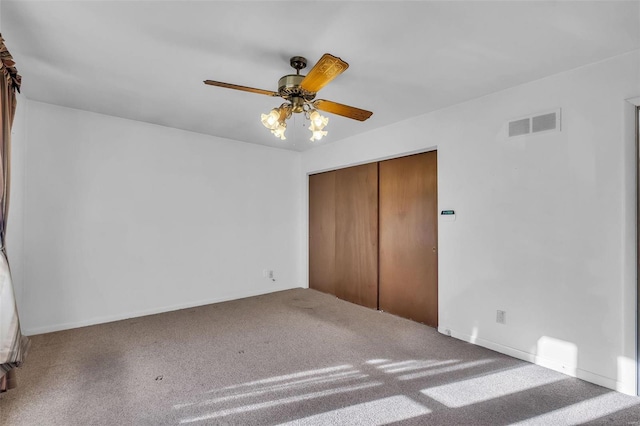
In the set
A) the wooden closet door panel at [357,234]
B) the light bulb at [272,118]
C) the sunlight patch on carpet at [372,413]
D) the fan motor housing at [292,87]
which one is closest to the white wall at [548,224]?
the wooden closet door panel at [357,234]

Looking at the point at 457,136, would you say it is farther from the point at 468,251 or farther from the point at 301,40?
the point at 301,40

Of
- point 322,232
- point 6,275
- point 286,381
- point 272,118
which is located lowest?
point 286,381

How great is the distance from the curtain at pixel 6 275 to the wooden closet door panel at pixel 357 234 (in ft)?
11.6

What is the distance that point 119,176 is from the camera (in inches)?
144

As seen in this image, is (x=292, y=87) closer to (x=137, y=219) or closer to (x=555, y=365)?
(x=137, y=219)

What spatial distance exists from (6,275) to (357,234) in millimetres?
3630

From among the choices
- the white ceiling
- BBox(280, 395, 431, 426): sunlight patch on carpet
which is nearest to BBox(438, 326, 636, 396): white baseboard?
BBox(280, 395, 431, 426): sunlight patch on carpet

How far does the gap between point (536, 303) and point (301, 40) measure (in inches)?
112

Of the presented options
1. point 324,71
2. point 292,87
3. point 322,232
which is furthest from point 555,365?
point 322,232

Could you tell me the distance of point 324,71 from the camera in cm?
177

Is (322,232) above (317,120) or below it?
below

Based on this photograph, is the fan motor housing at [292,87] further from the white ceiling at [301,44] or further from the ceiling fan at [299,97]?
the white ceiling at [301,44]

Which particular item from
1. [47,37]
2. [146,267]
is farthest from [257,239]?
[47,37]

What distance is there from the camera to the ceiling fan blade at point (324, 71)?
1.65 m
